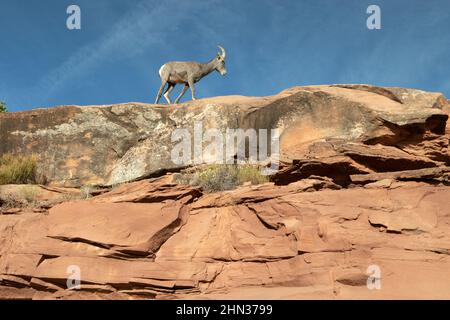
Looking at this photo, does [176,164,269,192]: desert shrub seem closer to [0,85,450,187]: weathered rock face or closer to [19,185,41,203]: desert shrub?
[0,85,450,187]: weathered rock face

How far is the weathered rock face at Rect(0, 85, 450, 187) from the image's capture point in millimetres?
10176

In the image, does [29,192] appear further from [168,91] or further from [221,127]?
[168,91]

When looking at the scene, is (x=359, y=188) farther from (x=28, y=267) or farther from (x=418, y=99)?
(x=28, y=267)

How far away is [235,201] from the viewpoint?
29.6ft

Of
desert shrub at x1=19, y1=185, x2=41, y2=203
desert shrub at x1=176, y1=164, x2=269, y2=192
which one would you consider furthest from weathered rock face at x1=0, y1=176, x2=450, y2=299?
desert shrub at x1=19, y1=185, x2=41, y2=203

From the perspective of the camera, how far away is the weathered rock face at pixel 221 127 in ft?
33.4

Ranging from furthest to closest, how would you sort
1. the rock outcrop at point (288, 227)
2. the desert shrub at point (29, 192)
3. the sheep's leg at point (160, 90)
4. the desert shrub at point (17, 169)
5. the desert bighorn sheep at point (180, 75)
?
the desert bighorn sheep at point (180, 75) < the sheep's leg at point (160, 90) < the desert shrub at point (17, 169) < the desert shrub at point (29, 192) < the rock outcrop at point (288, 227)

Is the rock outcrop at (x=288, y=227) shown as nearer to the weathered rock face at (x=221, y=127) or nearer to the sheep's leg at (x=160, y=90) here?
the weathered rock face at (x=221, y=127)

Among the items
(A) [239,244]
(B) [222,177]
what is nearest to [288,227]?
(A) [239,244]

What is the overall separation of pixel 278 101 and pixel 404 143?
9.34 ft

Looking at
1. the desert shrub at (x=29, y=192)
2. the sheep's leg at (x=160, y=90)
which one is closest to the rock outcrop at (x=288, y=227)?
the desert shrub at (x=29, y=192)

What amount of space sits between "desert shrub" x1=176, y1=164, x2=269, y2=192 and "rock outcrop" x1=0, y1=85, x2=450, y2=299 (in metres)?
0.58

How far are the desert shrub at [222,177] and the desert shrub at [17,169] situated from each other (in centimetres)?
329

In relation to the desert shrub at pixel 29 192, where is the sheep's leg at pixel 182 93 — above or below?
above
